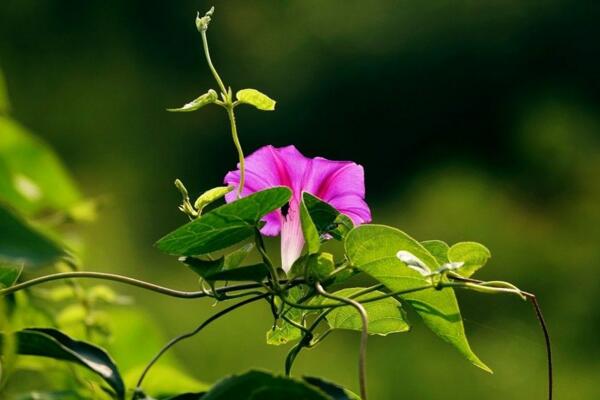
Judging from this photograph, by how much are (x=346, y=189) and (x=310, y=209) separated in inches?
2.5

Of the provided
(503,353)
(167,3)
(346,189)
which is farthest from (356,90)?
(346,189)

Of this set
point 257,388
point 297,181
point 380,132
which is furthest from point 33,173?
point 380,132

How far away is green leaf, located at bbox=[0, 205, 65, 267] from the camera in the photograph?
0.18 meters

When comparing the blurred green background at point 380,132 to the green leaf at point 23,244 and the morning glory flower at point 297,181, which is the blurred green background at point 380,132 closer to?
the morning glory flower at point 297,181

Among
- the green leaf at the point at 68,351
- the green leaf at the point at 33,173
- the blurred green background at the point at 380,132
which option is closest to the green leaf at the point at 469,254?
the green leaf at the point at 68,351

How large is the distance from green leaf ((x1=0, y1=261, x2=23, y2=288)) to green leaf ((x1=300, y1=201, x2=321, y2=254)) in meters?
0.08

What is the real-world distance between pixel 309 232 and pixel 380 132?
288 centimetres

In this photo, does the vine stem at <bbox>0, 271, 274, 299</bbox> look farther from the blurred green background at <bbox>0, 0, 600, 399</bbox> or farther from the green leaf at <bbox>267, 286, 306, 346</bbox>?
the blurred green background at <bbox>0, 0, 600, 399</bbox>

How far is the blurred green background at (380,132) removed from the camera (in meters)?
2.41

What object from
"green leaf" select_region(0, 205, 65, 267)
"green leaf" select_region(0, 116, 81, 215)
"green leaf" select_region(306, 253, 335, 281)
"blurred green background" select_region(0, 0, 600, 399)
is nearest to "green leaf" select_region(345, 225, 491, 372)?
"green leaf" select_region(306, 253, 335, 281)

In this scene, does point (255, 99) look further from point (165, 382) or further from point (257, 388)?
point (165, 382)

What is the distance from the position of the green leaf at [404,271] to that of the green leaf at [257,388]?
0.22ft

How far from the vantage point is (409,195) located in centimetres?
296

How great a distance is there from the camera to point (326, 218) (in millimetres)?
294
